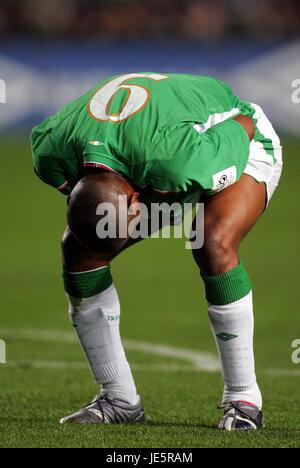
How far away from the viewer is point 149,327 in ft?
31.7

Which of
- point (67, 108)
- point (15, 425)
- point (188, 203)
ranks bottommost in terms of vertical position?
point (15, 425)

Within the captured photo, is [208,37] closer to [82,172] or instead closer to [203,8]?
[203,8]

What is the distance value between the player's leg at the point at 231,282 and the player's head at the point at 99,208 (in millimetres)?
473

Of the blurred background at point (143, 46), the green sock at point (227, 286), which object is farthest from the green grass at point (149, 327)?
the blurred background at point (143, 46)

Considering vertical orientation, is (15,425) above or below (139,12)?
above

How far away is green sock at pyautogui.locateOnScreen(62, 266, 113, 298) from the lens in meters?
5.16

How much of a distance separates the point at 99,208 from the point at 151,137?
0.47 metres

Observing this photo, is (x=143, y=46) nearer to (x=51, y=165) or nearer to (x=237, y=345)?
(x=51, y=165)

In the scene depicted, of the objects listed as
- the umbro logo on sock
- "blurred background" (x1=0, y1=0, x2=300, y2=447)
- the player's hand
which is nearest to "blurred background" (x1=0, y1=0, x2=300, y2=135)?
"blurred background" (x1=0, y1=0, x2=300, y2=447)

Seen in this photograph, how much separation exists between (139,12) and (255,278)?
10799 millimetres

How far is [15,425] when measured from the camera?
16.5 feet

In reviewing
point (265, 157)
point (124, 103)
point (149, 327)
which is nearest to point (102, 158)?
point (124, 103)

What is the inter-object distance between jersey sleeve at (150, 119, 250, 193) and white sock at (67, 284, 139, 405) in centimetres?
85

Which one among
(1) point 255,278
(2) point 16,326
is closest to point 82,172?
(2) point 16,326
